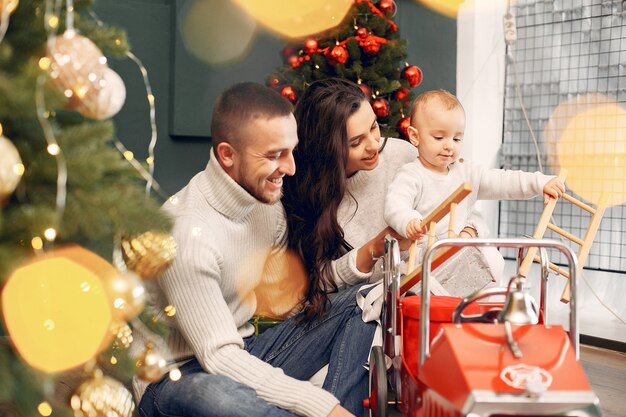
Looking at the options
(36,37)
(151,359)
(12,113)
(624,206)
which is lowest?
(624,206)

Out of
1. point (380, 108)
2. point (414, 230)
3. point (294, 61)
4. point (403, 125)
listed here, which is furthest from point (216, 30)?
point (414, 230)

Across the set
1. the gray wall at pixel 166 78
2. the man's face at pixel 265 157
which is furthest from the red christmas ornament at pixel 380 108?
the man's face at pixel 265 157

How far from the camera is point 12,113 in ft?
3.54

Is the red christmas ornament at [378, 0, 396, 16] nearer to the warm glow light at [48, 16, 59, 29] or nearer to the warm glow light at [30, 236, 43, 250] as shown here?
the warm glow light at [48, 16, 59, 29]

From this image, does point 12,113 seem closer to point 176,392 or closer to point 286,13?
point 176,392

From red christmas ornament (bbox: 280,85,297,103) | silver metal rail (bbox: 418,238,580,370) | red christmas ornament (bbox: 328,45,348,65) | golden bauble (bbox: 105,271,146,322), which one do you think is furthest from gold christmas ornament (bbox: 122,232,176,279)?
red christmas ornament (bbox: 328,45,348,65)

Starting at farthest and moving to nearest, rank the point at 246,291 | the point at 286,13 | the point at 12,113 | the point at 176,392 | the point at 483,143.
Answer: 1. the point at 483,143
2. the point at 286,13
3. the point at 246,291
4. the point at 176,392
5. the point at 12,113

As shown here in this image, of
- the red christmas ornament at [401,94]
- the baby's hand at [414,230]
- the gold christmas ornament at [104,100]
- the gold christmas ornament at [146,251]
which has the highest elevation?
the gold christmas ornament at [104,100]

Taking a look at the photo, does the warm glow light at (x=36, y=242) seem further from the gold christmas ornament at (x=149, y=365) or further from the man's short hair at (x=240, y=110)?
the man's short hair at (x=240, y=110)

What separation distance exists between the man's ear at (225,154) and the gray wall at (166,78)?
1632 mm

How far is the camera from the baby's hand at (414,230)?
189 cm

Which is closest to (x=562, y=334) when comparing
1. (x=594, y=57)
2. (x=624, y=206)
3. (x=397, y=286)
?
(x=397, y=286)

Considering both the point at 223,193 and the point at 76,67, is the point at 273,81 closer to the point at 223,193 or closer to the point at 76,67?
the point at 223,193

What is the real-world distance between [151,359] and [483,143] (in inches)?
127
